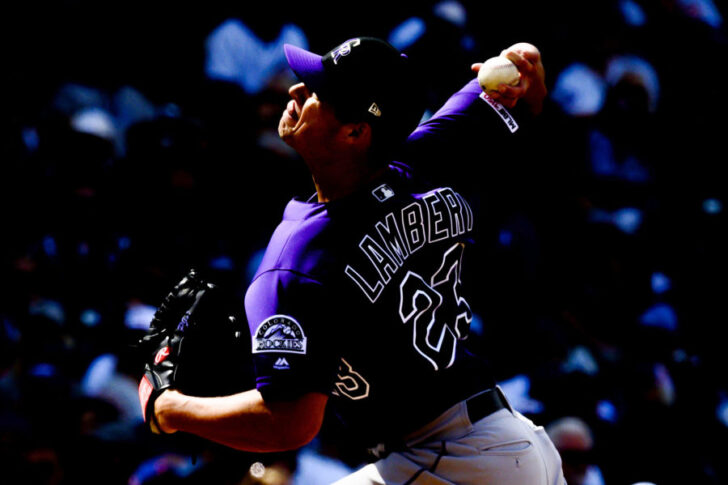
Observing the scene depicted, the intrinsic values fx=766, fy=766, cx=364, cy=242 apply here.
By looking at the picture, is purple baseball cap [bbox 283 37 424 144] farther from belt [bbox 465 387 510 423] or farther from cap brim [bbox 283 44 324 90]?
belt [bbox 465 387 510 423]

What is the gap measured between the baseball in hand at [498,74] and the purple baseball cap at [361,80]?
0.33 meters

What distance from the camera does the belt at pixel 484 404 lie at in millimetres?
1635

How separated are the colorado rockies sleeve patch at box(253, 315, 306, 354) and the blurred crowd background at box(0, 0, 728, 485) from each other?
80 centimetres

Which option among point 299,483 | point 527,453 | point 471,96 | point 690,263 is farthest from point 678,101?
point 527,453

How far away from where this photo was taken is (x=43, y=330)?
2877 mm

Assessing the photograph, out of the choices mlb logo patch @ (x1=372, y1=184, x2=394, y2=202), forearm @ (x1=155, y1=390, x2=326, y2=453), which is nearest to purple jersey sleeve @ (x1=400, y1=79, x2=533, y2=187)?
mlb logo patch @ (x1=372, y1=184, x2=394, y2=202)

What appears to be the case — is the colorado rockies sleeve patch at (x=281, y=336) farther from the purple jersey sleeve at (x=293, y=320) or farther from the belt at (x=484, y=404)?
the belt at (x=484, y=404)

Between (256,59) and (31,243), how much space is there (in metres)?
1.21

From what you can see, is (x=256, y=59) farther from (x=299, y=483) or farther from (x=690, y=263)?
(x=690, y=263)

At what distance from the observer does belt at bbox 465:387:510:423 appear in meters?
1.63

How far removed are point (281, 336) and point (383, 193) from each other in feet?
1.34

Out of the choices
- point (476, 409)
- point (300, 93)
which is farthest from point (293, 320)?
point (300, 93)

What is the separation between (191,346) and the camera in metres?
1.67

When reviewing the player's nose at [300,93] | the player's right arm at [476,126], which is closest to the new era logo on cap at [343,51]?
the player's nose at [300,93]
